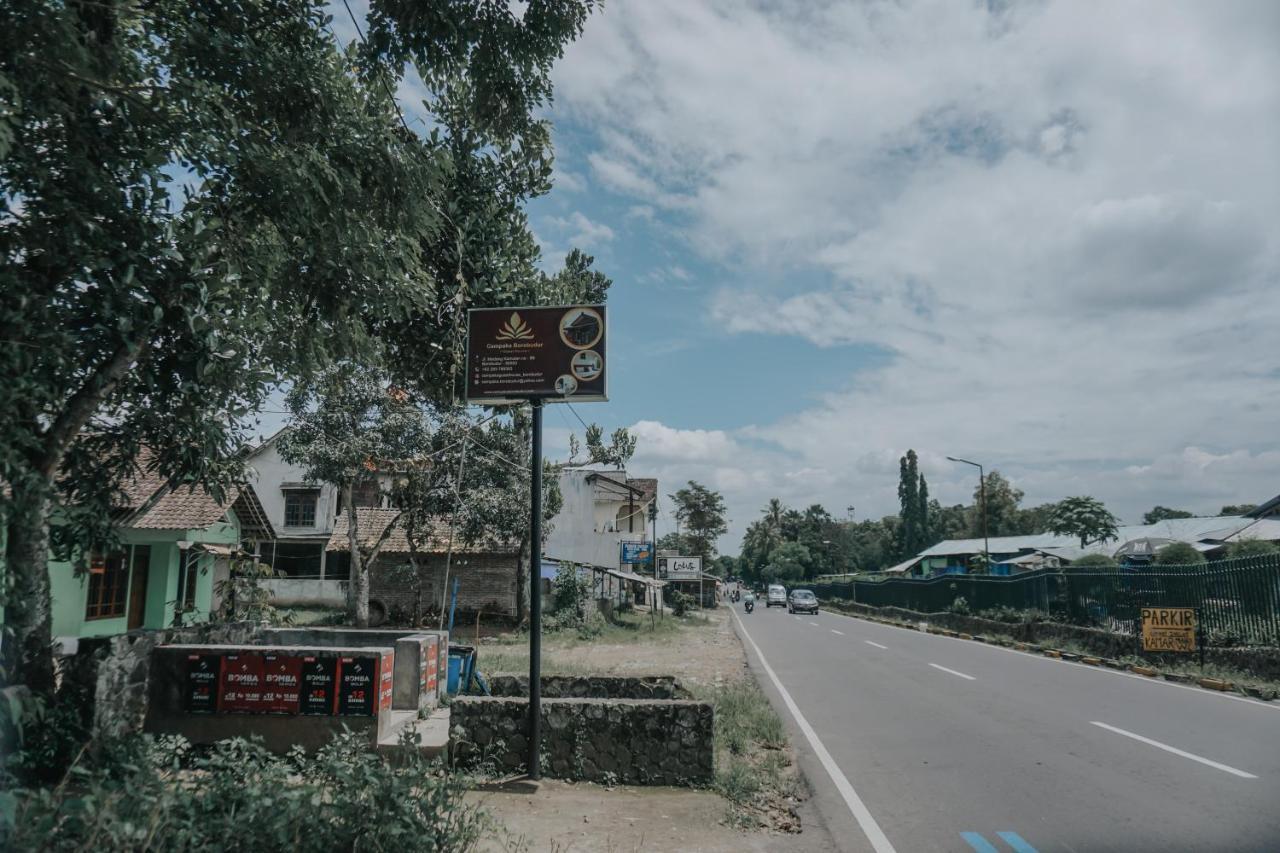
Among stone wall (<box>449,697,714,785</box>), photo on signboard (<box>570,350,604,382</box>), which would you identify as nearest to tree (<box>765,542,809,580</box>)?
photo on signboard (<box>570,350,604,382</box>)

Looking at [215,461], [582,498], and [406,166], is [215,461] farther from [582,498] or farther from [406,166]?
[582,498]

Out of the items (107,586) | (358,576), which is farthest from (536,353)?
(358,576)

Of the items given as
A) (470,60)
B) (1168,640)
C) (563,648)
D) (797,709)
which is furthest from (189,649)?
(1168,640)

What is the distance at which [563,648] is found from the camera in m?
23.9

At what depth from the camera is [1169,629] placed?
55.4 feet

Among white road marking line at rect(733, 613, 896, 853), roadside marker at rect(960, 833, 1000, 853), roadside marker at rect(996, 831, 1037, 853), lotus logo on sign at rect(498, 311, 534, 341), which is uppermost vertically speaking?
lotus logo on sign at rect(498, 311, 534, 341)

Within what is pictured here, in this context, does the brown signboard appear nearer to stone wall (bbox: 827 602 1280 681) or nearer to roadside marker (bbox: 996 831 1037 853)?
roadside marker (bbox: 996 831 1037 853)

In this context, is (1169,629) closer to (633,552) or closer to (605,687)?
(605,687)

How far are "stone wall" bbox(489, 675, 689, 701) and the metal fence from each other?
12.8m

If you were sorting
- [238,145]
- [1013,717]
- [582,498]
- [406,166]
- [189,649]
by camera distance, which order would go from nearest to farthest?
[238,145] < [406,166] < [189,649] < [1013,717] < [582,498]

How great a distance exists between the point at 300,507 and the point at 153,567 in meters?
19.3

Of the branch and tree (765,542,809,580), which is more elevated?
the branch

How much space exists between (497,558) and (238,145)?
2467 centimetres

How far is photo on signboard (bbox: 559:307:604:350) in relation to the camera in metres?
8.42
